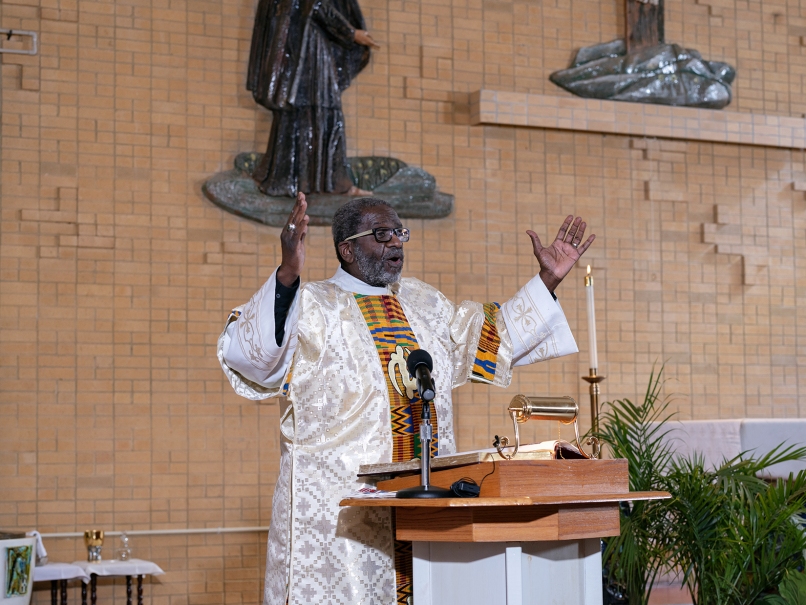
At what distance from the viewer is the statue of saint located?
6.93m

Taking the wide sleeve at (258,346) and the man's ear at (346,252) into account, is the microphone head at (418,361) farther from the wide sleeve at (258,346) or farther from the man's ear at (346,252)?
the man's ear at (346,252)

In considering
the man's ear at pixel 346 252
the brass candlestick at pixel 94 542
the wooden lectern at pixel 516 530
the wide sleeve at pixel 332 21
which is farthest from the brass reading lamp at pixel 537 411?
the wide sleeve at pixel 332 21

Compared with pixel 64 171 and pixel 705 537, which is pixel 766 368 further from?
pixel 64 171

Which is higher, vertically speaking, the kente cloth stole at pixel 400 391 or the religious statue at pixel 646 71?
the religious statue at pixel 646 71

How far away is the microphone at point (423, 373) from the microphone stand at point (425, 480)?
3 centimetres

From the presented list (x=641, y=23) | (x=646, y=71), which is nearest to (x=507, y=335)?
(x=646, y=71)

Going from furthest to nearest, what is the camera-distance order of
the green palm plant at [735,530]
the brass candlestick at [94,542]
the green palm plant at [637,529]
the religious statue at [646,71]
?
1. the religious statue at [646,71]
2. the brass candlestick at [94,542]
3. the green palm plant at [637,529]
4. the green palm plant at [735,530]

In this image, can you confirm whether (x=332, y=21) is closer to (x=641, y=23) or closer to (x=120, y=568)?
(x=641, y=23)

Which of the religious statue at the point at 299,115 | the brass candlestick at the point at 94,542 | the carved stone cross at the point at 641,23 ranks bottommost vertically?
the brass candlestick at the point at 94,542

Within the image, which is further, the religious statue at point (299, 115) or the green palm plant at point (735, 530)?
the religious statue at point (299, 115)

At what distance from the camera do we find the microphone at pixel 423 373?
9.36ft

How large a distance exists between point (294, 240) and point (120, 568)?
342 cm

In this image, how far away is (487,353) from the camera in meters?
3.89

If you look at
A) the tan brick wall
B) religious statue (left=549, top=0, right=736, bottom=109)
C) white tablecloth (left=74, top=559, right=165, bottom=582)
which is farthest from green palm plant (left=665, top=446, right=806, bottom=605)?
religious statue (left=549, top=0, right=736, bottom=109)
